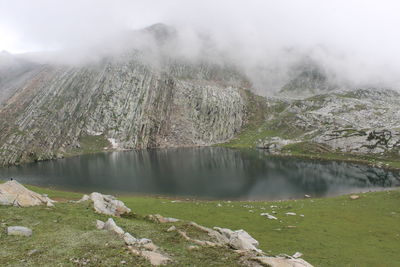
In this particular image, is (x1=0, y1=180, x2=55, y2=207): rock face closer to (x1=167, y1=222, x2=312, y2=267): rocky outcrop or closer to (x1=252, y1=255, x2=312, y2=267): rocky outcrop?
(x1=167, y1=222, x2=312, y2=267): rocky outcrop

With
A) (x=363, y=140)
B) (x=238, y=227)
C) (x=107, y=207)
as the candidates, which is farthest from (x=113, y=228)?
(x=363, y=140)

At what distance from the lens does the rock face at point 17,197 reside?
31969 millimetres

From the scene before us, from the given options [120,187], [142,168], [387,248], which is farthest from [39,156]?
[387,248]

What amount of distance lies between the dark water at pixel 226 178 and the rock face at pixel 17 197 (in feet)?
155

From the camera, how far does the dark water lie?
82562 mm

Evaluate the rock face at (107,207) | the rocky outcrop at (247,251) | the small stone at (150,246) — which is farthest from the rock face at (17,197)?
the small stone at (150,246)

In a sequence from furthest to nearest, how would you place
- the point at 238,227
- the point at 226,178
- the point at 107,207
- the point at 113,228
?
the point at 226,178 → the point at 238,227 → the point at 107,207 → the point at 113,228

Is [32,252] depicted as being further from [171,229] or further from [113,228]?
[171,229]

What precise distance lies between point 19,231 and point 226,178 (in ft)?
261

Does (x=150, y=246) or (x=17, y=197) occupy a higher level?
(x=17, y=197)

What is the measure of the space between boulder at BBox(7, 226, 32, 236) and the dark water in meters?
55.8

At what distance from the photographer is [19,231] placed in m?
23.2

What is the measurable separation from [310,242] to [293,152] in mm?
127999

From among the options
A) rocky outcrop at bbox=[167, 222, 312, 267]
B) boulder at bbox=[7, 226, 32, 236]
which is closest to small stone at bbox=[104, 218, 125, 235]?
rocky outcrop at bbox=[167, 222, 312, 267]
